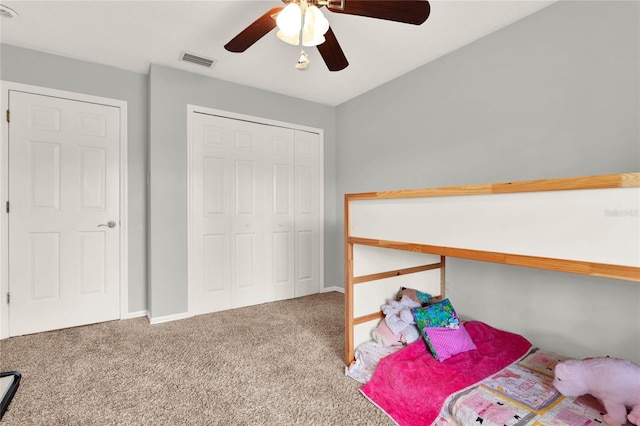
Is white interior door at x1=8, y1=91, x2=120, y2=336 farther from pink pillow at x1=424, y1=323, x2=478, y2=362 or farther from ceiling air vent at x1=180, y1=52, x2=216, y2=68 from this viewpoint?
pink pillow at x1=424, y1=323, x2=478, y2=362

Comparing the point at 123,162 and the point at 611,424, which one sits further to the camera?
the point at 123,162

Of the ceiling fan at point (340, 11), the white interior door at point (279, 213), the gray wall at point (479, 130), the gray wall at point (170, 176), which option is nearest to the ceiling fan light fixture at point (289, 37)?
the ceiling fan at point (340, 11)

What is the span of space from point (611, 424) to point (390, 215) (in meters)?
1.27

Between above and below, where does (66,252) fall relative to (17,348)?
above

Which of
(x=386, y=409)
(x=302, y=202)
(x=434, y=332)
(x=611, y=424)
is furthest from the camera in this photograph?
(x=302, y=202)

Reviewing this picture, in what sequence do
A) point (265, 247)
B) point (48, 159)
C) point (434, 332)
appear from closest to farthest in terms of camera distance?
point (434, 332)
point (48, 159)
point (265, 247)

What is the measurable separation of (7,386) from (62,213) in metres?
1.45

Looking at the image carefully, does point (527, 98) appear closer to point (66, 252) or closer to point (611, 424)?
point (611, 424)

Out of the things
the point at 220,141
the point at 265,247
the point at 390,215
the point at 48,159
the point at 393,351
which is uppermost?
the point at 220,141

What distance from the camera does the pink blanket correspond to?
148 centimetres

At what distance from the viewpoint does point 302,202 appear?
3725 mm

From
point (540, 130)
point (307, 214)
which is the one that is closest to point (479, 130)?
point (540, 130)

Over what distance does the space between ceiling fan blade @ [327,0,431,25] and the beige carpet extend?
2.00 metres

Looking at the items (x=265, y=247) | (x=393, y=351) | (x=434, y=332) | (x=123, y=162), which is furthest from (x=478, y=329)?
(x=123, y=162)
